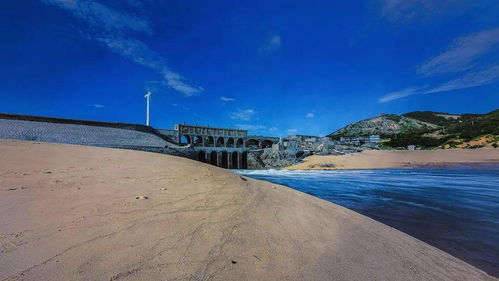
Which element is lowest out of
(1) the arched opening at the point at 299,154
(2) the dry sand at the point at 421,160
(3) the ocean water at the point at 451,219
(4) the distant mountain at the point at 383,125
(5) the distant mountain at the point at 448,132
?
(3) the ocean water at the point at 451,219

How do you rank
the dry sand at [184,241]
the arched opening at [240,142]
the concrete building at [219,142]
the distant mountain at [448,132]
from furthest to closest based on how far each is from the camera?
the arched opening at [240,142] < the concrete building at [219,142] < the distant mountain at [448,132] < the dry sand at [184,241]

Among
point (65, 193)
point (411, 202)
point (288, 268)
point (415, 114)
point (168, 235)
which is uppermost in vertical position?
point (415, 114)

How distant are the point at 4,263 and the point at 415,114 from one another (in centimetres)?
13861

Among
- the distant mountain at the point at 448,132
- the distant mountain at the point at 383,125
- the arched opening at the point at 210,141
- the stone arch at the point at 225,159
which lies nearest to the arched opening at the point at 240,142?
the arched opening at the point at 210,141

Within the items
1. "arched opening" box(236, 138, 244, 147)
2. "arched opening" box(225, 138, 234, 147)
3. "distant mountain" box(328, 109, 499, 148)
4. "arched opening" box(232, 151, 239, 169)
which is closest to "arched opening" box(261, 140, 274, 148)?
"arched opening" box(236, 138, 244, 147)

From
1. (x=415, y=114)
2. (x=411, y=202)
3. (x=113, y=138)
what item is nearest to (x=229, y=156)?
(x=113, y=138)

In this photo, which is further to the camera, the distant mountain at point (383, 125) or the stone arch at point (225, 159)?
the distant mountain at point (383, 125)

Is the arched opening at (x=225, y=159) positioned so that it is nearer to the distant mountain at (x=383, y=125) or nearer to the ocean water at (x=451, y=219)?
the ocean water at (x=451, y=219)

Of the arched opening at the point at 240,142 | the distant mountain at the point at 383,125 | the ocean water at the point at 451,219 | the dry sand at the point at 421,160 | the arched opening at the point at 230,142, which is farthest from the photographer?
the distant mountain at the point at 383,125

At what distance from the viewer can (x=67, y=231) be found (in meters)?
1.93

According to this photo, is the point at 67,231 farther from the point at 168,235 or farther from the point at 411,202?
the point at 411,202

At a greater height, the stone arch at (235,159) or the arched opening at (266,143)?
the arched opening at (266,143)

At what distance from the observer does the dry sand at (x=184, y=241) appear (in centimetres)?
153

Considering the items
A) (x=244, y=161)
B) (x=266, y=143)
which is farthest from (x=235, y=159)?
(x=266, y=143)
